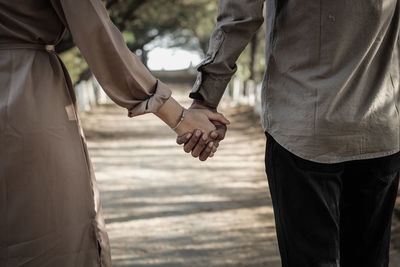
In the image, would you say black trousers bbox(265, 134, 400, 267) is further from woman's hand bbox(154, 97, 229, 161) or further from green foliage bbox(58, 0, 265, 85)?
green foliage bbox(58, 0, 265, 85)

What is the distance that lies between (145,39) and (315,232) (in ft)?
103

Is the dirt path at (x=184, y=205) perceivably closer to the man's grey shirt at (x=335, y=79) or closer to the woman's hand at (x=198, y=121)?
the woman's hand at (x=198, y=121)

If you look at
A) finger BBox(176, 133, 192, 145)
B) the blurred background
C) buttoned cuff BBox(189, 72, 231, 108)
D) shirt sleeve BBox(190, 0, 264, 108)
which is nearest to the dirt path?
the blurred background

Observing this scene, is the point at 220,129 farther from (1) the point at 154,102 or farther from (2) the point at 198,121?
(1) the point at 154,102

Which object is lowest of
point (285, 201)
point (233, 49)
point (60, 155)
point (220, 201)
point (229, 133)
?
point (229, 133)

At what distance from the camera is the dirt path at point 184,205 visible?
4.50 m

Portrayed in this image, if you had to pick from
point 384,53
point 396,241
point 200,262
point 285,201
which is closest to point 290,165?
point 285,201

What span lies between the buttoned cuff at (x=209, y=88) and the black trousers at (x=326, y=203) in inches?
20.4

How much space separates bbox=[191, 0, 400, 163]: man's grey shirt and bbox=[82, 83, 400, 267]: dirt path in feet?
7.71

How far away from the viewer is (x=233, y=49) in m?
2.46

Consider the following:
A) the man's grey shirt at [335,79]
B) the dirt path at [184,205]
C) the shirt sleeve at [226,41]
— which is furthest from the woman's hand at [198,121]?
the dirt path at [184,205]

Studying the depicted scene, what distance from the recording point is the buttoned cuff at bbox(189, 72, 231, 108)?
8.55ft

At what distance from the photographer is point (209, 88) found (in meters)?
2.65

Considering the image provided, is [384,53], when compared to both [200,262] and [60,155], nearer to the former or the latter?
[60,155]
